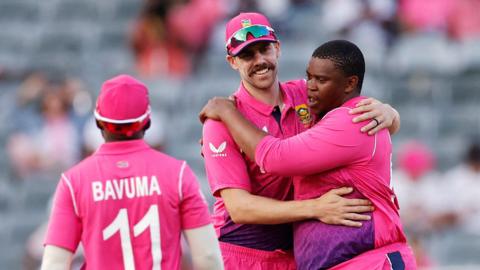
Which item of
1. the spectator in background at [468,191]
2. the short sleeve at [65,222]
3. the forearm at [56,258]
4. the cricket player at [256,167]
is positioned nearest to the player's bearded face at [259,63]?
the cricket player at [256,167]

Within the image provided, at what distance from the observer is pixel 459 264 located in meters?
12.5

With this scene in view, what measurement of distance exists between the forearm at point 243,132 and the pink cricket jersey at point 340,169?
0.06 m

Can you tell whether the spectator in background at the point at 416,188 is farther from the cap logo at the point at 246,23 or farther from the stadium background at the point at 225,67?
the cap logo at the point at 246,23

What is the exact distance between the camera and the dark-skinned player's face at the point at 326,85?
6.20 m

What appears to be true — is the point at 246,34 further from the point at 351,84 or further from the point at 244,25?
the point at 351,84

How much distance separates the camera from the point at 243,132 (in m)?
6.35

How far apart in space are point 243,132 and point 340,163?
1.69ft

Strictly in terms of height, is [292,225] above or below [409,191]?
above

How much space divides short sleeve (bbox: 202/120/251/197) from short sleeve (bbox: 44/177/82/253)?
0.74 m

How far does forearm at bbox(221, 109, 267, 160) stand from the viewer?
6.31 metres

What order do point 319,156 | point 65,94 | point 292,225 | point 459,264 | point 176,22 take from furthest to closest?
point 176,22 → point 65,94 → point 459,264 → point 292,225 → point 319,156

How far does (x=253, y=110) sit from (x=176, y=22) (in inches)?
332

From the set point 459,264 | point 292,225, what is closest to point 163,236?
point 292,225

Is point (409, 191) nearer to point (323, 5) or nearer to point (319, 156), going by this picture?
point (323, 5)
